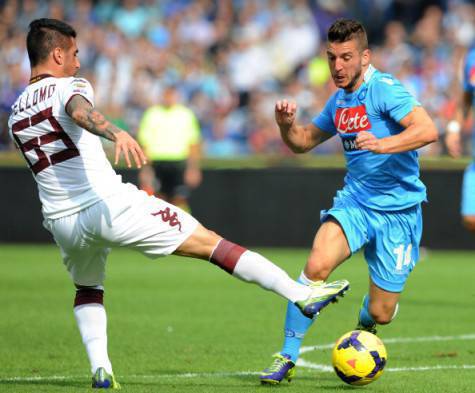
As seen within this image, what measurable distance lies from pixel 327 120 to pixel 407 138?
1.14 m

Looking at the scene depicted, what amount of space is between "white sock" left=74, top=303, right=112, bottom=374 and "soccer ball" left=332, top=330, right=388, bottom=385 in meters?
1.49

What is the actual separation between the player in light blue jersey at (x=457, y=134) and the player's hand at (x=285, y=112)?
2080 millimetres

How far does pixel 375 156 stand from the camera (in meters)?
7.94

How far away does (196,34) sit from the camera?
21.4 meters

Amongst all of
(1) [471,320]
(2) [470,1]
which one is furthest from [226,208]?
(1) [471,320]

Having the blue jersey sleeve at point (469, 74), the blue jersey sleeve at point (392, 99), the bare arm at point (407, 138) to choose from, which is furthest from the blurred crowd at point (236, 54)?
the bare arm at point (407, 138)

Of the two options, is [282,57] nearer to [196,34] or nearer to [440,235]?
[196,34]

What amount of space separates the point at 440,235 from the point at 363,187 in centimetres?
1050

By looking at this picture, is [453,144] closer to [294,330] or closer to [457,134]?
[457,134]

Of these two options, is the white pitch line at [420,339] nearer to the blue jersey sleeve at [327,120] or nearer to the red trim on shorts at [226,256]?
the blue jersey sleeve at [327,120]

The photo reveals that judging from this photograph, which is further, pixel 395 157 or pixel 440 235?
pixel 440 235

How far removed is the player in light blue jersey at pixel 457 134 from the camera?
930 centimetres

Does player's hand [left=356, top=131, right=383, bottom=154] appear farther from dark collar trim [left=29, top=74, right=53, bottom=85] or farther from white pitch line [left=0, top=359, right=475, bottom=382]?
dark collar trim [left=29, top=74, right=53, bottom=85]

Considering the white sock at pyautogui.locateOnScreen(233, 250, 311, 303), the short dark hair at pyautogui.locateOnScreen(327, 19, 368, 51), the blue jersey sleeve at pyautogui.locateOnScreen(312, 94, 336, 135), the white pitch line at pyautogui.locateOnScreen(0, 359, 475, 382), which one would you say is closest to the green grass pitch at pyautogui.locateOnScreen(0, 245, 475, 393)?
the white pitch line at pyautogui.locateOnScreen(0, 359, 475, 382)
